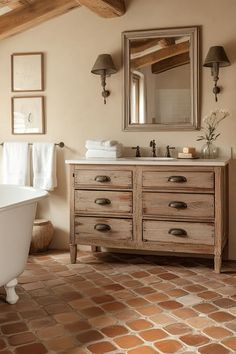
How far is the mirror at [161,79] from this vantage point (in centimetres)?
380

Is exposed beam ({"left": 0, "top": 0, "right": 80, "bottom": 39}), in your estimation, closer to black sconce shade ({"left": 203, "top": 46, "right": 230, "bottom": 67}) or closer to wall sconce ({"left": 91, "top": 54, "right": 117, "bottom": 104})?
wall sconce ({"left": 91, "top": 54, "right": 117, "bottom": 104})

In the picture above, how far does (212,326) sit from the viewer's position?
8.30 ft

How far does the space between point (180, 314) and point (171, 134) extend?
1.68 metres

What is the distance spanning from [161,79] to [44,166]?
1.30 meters

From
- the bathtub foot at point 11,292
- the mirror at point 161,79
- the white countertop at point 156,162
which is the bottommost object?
the bathtub foot at point 11,292

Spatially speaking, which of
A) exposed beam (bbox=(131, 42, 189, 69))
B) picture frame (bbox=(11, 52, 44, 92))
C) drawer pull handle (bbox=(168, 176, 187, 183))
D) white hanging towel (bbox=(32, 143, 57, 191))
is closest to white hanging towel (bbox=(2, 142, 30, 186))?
white hanging towel (bbox=(32, 143, 57, 191))

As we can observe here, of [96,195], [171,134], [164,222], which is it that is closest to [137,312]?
[164,222]

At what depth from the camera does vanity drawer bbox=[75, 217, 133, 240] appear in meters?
3.60

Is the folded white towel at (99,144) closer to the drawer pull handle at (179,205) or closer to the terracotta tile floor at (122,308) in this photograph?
the drawer pull handle at (179,205)

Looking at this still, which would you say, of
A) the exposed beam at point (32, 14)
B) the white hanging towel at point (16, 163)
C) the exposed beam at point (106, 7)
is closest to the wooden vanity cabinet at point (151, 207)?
the white hanging towel at point (16, 163)

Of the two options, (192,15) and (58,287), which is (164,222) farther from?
(192,15)

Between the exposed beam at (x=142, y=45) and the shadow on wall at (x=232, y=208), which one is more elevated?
the exposed beam at (x=142, y=45)

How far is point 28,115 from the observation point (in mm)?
4270

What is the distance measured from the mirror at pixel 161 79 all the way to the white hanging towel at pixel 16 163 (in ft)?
3.19
